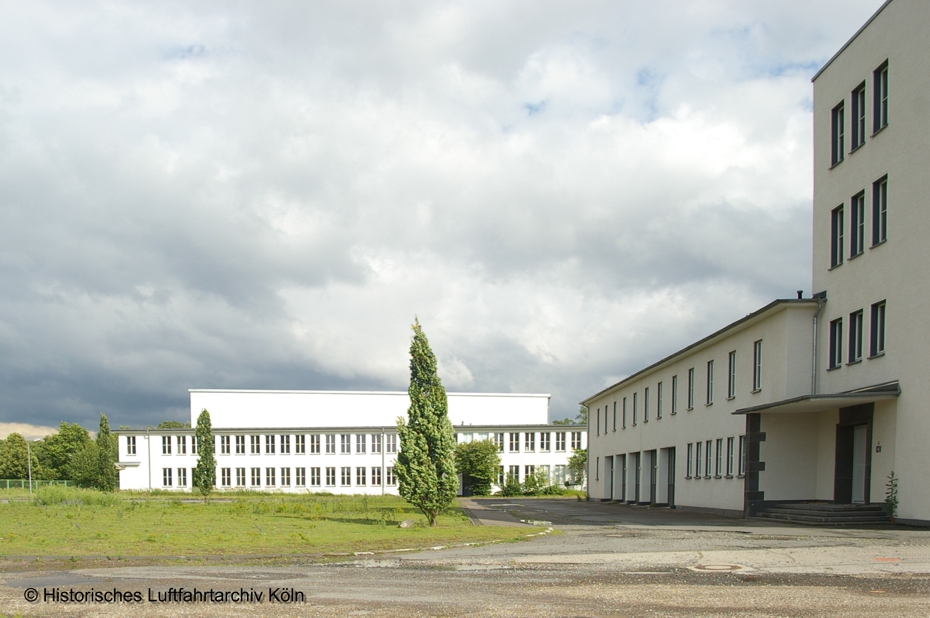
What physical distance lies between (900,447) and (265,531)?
16318 mm

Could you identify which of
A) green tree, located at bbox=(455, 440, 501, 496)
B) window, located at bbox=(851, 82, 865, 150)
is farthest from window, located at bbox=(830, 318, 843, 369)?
green tree, located at bbox=(455, 440, 501, 496)

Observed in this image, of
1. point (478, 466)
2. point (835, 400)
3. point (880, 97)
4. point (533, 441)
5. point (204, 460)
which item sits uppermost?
point (880, 97)

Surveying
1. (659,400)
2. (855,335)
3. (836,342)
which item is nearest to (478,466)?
(659,400)

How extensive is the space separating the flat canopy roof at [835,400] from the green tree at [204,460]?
5072cm

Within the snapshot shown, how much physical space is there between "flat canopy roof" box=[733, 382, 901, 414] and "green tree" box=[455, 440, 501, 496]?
50.4 m

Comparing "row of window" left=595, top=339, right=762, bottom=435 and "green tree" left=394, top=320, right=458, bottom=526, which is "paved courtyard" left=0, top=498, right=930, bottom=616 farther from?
"row of window" left=595, top=339, right=762, bottom=435

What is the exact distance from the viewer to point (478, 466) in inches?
3007

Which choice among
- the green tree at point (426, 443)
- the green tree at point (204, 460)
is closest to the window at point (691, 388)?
the green tree at point (426, 443)

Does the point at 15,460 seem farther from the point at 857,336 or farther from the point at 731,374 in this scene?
the point at 857,336

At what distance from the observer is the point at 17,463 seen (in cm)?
12006

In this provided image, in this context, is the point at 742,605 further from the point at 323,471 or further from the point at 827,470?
the point at 323,471

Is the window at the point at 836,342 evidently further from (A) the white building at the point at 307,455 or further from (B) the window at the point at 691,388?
(A) the white building at the point at 307,455

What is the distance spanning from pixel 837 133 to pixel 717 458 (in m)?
13.0

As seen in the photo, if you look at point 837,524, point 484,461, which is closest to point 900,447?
point 837,524
